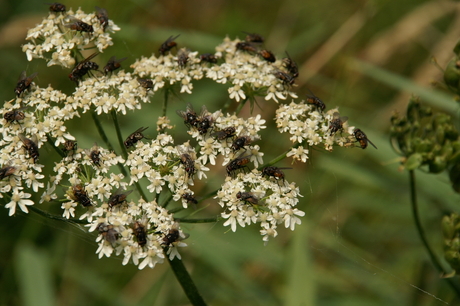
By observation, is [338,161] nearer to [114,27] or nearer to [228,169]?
[228,169]

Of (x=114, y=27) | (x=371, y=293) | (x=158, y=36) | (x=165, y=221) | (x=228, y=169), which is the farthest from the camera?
(x=158, y=36)

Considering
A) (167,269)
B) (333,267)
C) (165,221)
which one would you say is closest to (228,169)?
(165,221)

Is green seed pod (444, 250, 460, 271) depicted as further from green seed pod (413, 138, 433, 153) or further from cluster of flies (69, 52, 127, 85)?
cluster of flies (69, 52, 127, 85)

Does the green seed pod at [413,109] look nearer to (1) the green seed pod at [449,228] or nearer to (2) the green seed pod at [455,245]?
(1) the green seed pod at [449,228]

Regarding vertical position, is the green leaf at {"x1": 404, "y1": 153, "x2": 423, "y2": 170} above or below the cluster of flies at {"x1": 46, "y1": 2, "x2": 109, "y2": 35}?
below

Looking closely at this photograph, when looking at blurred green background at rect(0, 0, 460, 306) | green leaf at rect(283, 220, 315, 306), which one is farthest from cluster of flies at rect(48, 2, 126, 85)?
green leaf at rect(283, 220, 315, 306)

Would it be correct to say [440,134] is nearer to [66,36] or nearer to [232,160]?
[232,160]
